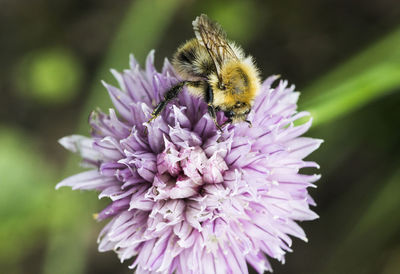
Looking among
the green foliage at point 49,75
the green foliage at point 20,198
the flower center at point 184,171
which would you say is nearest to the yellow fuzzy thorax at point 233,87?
the flower center at point 184,171

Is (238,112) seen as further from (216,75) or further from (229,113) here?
(216,75)

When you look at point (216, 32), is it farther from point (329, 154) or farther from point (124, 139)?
point (329, 154)

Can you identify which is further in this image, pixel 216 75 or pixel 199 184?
pixel 199 184

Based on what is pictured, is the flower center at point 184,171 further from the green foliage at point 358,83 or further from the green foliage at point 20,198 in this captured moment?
the green foliage at point 20,198

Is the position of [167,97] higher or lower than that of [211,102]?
higher

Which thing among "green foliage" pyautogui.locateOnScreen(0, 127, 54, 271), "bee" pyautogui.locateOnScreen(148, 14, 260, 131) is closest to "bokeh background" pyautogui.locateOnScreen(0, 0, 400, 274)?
"green foliage" pyautogui.locateOnScreen(0, 127, 54, 271)

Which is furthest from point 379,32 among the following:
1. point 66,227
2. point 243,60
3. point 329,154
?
point 66,227

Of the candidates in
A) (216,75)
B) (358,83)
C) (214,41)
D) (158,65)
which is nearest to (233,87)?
(216,75)
